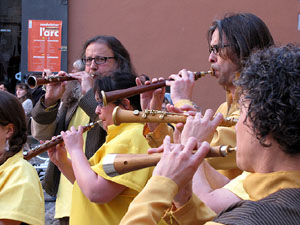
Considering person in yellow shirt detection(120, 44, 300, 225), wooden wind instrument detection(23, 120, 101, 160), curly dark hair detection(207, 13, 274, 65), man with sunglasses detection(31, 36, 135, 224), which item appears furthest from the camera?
man with sunglasses detection(31, 36, 135, 224)

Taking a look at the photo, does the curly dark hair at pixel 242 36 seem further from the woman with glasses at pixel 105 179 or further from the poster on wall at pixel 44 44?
the poster on wall at pixel 44 44

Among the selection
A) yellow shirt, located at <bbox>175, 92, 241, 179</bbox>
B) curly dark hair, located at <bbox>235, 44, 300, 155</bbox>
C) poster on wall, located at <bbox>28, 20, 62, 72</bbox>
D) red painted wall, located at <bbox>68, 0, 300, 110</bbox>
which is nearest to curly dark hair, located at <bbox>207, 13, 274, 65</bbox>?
yellow shirt, located at <bbox>175, 92, 241, 179</bbox>

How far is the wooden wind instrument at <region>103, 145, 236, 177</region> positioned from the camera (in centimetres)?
165

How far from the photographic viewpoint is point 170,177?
4.72 ft

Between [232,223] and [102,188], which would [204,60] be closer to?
[102,188]

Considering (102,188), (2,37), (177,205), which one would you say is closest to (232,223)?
(177,205)

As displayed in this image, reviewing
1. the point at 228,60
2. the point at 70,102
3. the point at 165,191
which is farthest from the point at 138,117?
the point at 70,102

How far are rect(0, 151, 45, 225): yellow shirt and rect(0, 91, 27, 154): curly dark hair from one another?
18cm

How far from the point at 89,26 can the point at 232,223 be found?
22.2 feet

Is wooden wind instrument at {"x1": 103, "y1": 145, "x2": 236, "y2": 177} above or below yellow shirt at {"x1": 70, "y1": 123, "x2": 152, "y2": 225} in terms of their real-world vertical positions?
above

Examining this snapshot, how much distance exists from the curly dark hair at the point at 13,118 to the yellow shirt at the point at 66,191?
53cm

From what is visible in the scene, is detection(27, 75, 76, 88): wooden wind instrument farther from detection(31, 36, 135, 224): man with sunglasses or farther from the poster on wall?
the poster on wall

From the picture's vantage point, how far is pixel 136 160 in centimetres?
168

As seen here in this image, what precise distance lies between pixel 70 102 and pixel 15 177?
1.11 m
